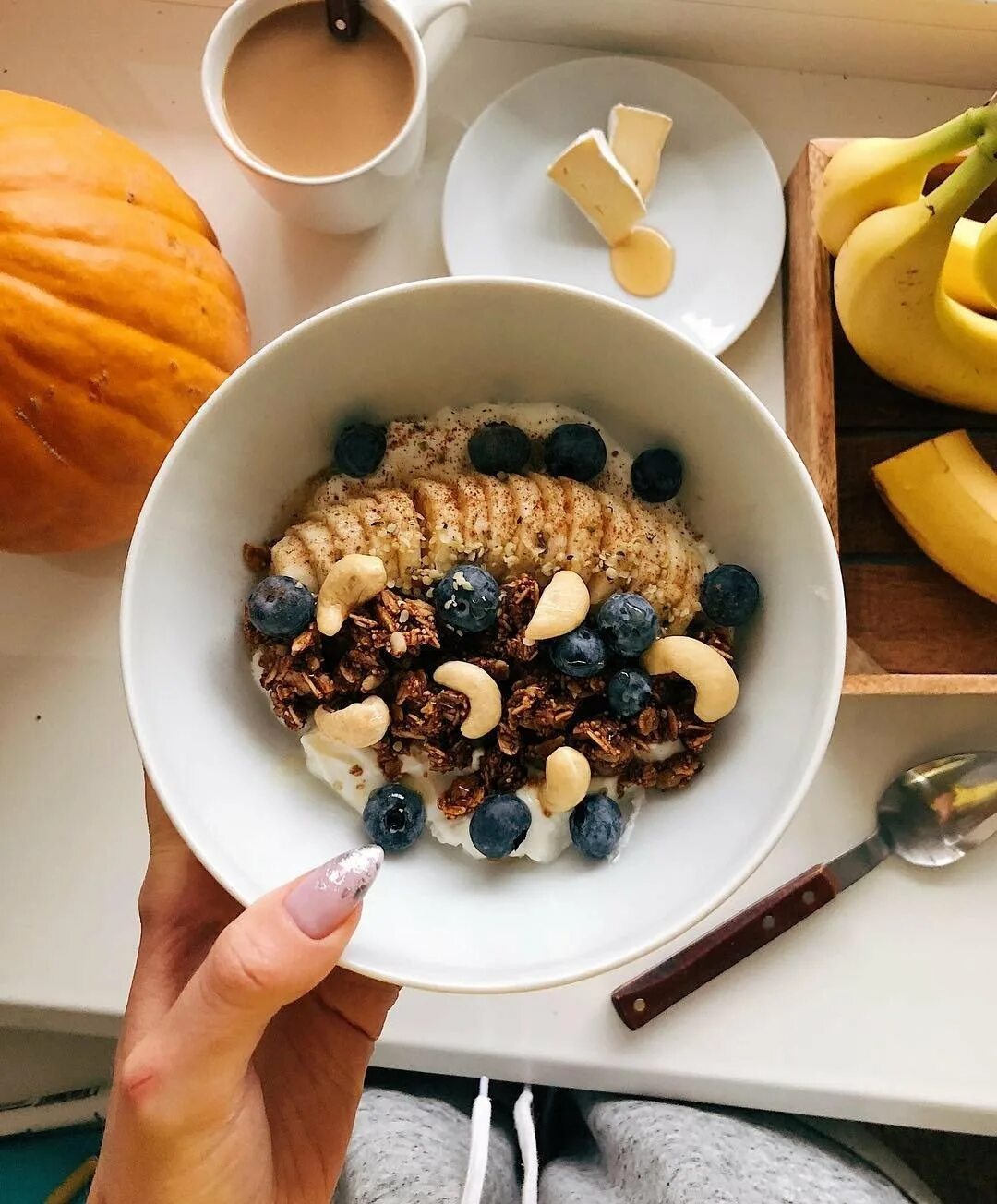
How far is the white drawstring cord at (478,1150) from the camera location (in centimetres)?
78

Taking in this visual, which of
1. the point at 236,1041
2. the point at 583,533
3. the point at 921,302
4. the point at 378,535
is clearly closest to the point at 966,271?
the point at 921,302

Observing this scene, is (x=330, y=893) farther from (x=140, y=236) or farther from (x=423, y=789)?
(x=140, y=236)

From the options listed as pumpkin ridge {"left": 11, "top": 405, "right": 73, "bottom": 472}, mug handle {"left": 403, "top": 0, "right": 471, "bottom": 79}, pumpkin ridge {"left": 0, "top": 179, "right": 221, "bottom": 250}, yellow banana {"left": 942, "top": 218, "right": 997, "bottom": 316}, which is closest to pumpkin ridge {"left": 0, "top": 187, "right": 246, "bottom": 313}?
pumpkin ridge {"left": 0, "top": 179, "right": 221, "bottom": 250}

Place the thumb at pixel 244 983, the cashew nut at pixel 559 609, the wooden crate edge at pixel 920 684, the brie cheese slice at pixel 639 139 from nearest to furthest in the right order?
the thumb at pixel 244 983 < the cashew nut at pixel 559 609 < the wooden crate edge at pixel 920 684 < the brie cheese slice at pixel 639 139

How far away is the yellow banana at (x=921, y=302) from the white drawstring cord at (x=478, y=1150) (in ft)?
2.15

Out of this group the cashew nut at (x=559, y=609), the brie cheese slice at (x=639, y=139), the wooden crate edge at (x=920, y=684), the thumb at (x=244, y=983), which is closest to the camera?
the thumb at (x=244, y=983)

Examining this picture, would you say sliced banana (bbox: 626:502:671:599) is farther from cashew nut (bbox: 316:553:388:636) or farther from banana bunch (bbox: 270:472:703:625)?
cashew nut (bbox: 316:553:388:636)

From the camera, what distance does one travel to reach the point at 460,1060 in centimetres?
82

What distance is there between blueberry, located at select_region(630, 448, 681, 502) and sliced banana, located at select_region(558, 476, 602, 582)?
0.13 ft

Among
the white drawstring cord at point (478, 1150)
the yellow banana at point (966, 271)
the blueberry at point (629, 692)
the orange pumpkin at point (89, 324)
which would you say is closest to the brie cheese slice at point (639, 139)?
the yellow banana at point (966, 271)

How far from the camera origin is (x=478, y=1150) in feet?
2.64

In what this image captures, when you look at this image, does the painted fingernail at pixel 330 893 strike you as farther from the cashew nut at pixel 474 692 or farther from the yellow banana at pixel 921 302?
the yellow banana at pixel 921 302

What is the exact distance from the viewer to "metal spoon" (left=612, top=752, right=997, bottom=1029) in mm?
794

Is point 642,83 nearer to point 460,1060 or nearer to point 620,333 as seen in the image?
point 620,333
